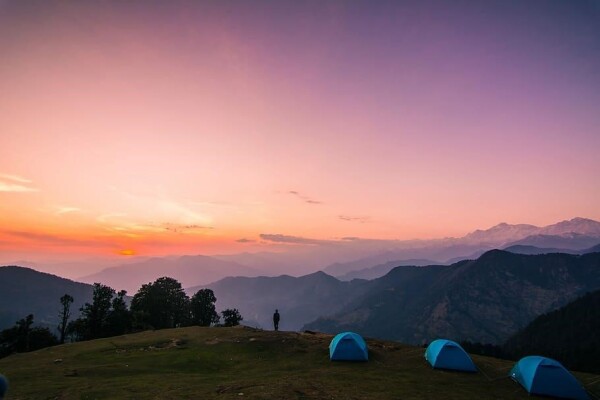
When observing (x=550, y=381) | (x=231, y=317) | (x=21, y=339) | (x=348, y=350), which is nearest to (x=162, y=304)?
(x=231, y=317)

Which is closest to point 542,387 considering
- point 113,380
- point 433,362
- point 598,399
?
point 598,399

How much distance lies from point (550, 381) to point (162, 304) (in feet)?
260

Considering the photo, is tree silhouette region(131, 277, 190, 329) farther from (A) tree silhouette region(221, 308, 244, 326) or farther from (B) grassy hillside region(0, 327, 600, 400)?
(B) grassy hillside region(0, 327, 600, 400)

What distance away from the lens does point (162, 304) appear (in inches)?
3329

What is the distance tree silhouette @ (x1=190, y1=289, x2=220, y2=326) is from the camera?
92125mm

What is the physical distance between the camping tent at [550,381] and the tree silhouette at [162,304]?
242 ft

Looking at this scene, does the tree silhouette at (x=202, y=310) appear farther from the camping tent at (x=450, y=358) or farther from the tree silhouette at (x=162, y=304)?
the camping tent at (x=450, y=358)

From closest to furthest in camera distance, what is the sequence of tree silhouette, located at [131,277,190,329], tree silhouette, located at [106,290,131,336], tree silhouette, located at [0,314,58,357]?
1. tree silhouette, located at [0,314,58,357]
2. tree silhouette, located at [106,290,131,336]
3. tree silhouette, located at [131,277,190,329]

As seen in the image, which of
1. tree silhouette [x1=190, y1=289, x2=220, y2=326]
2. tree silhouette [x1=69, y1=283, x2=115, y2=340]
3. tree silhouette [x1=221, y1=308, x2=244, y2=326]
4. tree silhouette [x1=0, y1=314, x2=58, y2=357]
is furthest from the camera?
tree silhouette [x1=190, y1=289, x2=220, y2=326]

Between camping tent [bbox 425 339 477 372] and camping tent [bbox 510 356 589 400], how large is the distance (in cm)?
381

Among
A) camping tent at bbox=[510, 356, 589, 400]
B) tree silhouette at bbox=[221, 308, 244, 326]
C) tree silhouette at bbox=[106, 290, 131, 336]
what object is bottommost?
tree silhouette at bbox=[221, 308, 244, 326]

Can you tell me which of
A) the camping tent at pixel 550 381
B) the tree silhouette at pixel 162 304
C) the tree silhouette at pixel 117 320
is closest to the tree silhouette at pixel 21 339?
the tree silhouette at pixel 117 320

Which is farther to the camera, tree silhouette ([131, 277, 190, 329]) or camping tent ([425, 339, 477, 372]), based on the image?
tree silhouette ([131, 277, 190, 329])

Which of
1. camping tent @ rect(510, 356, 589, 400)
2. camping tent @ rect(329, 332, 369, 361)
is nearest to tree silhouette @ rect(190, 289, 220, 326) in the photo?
camping tent @ rect(329, 332, 369, 361)
